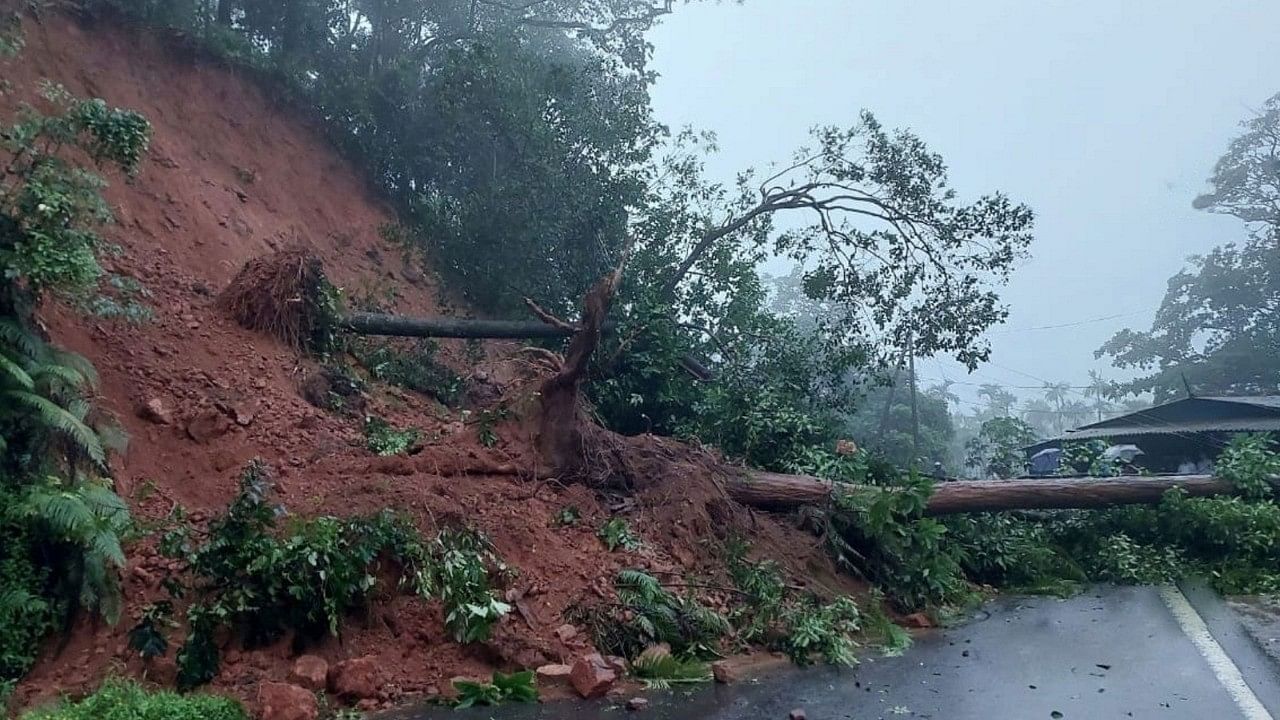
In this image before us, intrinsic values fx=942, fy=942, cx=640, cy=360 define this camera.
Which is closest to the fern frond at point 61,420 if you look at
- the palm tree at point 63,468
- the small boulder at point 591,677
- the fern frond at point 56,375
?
the palm tree at point 63,468

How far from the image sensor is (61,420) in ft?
20.2

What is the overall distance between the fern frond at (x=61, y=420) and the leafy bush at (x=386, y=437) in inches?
108

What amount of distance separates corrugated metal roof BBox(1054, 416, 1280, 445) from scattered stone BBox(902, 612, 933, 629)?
377 inches

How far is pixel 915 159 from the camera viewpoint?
14203 millimetres

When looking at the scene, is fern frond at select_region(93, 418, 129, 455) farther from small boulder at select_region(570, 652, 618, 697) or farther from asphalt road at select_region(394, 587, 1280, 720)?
small boulder at select_region(570, 652, 618, 697)

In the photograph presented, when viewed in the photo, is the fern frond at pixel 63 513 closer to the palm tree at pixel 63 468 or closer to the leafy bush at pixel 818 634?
the palm tree at pixel 63 468

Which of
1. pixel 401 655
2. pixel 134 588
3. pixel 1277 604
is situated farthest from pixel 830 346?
pixel 134 588

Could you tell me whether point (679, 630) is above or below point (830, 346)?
below

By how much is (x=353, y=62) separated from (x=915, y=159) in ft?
33.6

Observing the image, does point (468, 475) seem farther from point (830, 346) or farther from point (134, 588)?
point (830, 346)

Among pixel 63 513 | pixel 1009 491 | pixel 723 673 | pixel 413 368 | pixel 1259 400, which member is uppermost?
pixel 1259 400

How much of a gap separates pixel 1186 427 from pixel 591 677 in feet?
53.8

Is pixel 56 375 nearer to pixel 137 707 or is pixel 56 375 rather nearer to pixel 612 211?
pixel 137 707

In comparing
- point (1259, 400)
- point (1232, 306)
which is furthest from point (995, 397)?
point (1259, 400)
